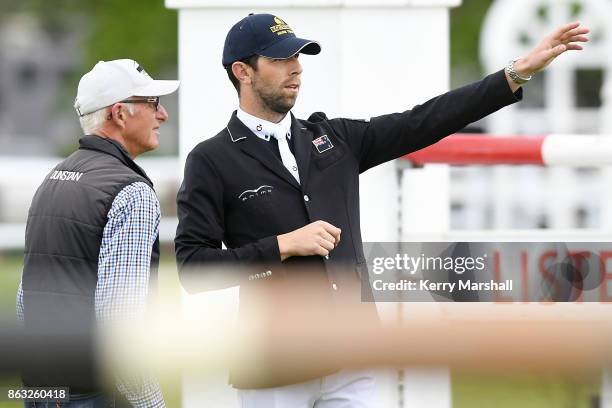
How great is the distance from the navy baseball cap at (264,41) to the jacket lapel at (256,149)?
0.65ft

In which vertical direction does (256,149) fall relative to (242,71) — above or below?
below

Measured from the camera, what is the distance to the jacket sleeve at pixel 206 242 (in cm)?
311

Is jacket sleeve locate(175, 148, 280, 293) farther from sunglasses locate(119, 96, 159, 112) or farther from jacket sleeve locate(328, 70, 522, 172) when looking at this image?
jacket sleeve locate(328, 70, 522, 172)

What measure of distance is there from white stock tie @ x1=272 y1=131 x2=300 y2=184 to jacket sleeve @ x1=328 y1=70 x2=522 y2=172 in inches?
7.1

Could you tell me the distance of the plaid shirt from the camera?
2.83 meters

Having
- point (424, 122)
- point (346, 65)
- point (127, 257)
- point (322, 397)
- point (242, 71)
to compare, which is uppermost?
point (346, 65)

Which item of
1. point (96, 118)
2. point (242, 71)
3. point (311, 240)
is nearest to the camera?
point (311, 240)

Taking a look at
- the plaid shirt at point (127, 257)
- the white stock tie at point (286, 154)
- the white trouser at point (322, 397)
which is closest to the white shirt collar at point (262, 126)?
the white stock tie at point (286, 154)

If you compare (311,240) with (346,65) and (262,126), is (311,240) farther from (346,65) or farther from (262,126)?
(346,65)

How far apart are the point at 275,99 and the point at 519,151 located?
1.07 m

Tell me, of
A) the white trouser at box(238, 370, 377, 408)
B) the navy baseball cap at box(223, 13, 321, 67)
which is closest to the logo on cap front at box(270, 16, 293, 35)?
the navy baseball cap at box(223, 13, 321, 67)

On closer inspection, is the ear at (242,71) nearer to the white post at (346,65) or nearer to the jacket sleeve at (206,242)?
the jacket sleeve at (206,242)

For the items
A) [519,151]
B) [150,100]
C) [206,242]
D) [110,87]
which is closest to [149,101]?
[150,100]

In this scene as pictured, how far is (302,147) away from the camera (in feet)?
10.7
